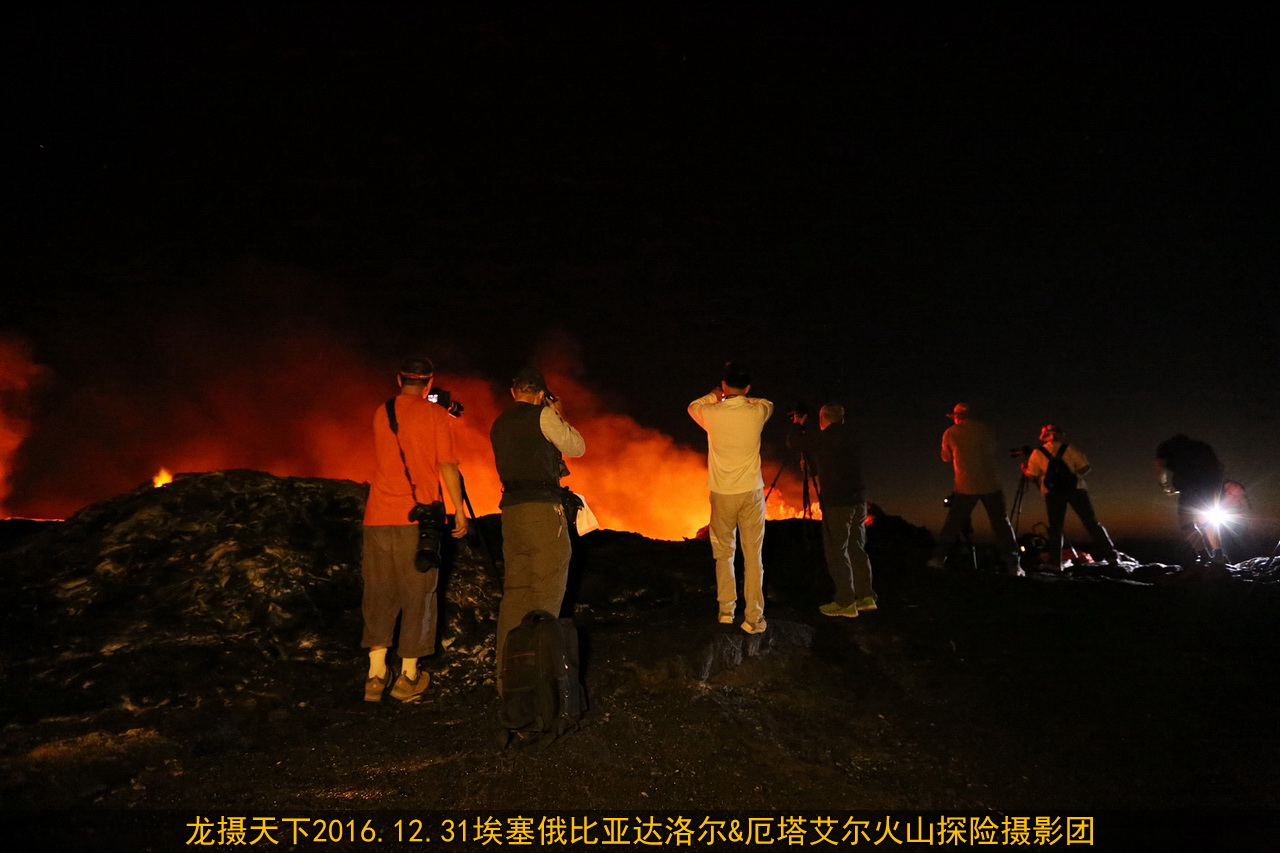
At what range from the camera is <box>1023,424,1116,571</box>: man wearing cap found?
9.45 meters

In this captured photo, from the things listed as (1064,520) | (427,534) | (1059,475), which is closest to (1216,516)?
(1064,520)

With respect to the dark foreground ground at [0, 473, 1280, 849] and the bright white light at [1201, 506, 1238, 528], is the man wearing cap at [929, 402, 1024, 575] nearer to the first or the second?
the dark foreground ground at [0, 473, 1280, 849]

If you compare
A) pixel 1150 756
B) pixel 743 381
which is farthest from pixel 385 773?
pixel 1150 756

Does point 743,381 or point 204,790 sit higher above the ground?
point 743,381

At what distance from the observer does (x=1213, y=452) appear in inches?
356

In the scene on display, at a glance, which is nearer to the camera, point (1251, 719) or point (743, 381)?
point (1251, 719)

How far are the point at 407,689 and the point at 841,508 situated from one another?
14.8ft

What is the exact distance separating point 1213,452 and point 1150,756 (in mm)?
6680

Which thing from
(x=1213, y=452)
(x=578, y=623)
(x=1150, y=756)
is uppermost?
(x=1213, y=452)

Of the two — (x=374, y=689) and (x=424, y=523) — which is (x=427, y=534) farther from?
(x=374, y=689)

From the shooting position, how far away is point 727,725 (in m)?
4.76

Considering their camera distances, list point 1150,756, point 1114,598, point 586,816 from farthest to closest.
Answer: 1. point 1114,598
2. point 1150,756
3. point 586,816

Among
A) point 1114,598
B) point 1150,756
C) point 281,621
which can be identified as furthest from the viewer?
point 1114,598

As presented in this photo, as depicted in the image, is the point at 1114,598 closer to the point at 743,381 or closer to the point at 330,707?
the point at 743,381
